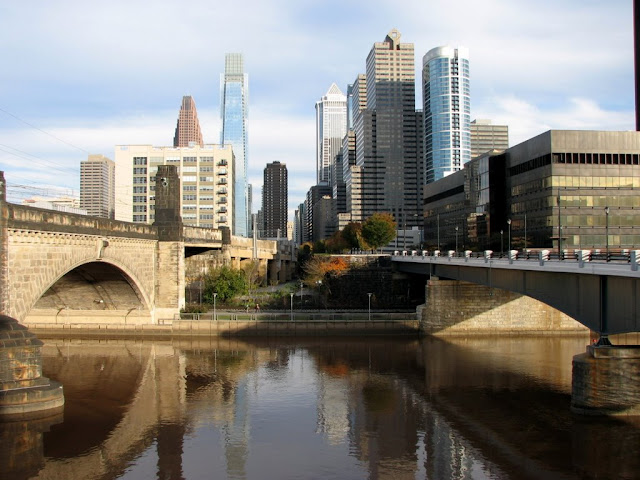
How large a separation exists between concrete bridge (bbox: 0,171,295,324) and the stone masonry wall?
87.8ft

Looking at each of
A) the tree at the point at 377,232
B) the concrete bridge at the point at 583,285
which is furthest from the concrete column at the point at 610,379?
the tree at the point at 377,232

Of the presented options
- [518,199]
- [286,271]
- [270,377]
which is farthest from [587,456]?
[286,271]

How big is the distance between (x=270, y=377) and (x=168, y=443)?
44.3 feet

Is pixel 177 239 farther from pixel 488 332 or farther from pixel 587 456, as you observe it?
pixel 587 456

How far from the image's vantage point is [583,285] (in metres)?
30.5

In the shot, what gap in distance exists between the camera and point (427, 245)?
11862 cm

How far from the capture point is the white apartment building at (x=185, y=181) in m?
120

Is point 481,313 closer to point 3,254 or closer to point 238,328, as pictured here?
point 238,328

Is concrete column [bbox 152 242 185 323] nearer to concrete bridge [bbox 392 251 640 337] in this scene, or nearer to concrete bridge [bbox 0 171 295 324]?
concrete bridge [bbox 0 171 295 324]

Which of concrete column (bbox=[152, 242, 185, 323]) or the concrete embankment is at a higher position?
concrete column (bbox=[152, 242, 185, 323])

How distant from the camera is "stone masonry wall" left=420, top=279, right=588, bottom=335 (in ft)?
187

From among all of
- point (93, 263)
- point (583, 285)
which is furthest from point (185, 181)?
point (583, 285)

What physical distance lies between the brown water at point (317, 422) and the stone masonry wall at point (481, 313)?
9.25m

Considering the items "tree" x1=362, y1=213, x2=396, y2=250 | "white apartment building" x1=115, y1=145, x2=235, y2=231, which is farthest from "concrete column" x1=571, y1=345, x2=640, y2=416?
"white apartment building" x1=115, y1=145, x2=235, y2=231
